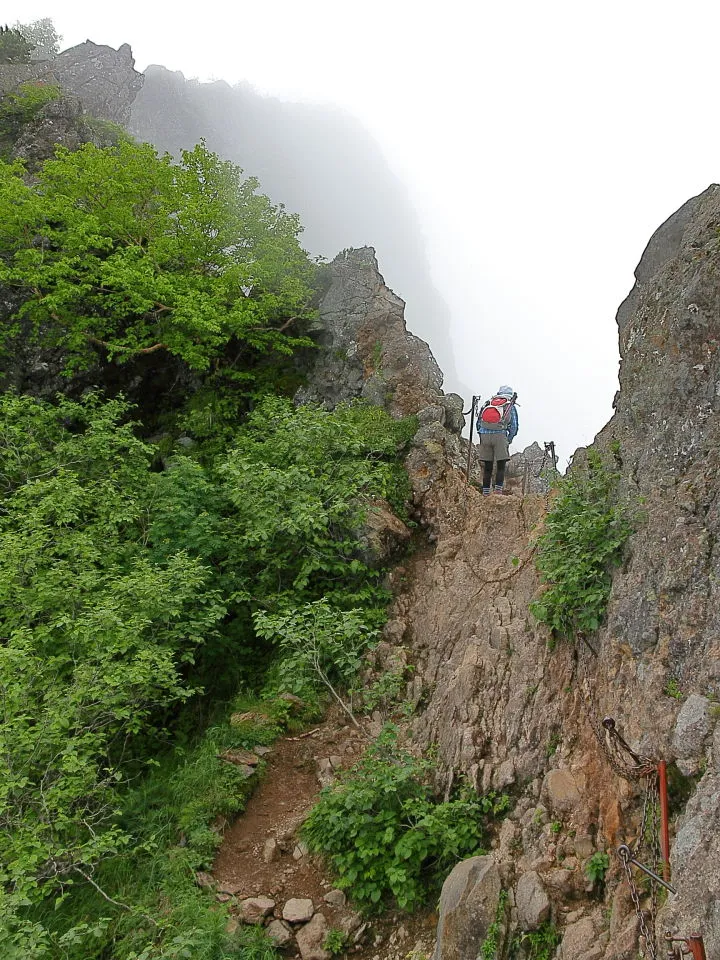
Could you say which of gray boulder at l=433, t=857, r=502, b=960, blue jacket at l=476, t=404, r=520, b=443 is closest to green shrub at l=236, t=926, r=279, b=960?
gray boulder at l=433, t=857, r=502, b=960

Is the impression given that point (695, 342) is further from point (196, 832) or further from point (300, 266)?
point (300, 266)

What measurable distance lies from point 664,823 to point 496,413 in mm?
8729

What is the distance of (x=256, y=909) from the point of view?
19.3 ft

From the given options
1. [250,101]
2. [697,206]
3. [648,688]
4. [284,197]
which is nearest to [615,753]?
[648,688]

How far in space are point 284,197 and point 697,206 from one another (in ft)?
368

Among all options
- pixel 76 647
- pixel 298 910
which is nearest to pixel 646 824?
pixel 298 910

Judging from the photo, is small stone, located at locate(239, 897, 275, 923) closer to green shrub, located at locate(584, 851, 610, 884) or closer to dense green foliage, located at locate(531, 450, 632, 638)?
green shrub, located at locate(584, 851, 610, 884)

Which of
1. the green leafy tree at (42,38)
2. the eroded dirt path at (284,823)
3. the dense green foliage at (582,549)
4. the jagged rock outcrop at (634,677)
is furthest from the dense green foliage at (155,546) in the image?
the green leafy tree at (42,38)

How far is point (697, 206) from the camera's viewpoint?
21.8 ft

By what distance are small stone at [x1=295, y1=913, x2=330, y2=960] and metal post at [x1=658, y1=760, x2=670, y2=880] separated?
3.50 meters

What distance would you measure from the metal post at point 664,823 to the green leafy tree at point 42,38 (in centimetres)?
5754

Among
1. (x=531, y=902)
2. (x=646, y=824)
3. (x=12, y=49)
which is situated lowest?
(x=531, y=902)

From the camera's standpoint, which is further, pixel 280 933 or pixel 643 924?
pixel 280 933

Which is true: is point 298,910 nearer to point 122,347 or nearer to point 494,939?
point 494,939
